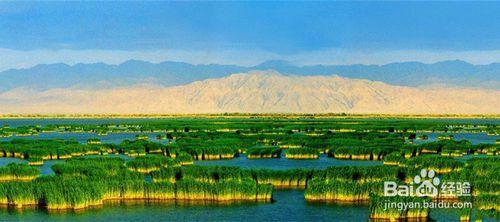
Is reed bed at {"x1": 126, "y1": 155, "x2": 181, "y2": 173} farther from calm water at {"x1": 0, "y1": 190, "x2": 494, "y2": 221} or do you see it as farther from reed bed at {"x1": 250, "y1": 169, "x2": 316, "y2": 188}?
calm water at {"x1": 0, "y1": 190, "x2": 494, "y2": 221}

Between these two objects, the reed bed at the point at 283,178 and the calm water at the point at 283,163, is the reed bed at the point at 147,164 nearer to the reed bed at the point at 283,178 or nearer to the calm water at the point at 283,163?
the calm water at the point at 283,163

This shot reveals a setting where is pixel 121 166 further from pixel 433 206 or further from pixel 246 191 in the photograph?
pixel 433 206

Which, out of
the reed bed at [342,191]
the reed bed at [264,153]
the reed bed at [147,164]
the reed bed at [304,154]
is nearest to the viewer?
the reed bed at [342,191]

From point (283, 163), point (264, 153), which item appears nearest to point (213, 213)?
Result: point (283, 163)

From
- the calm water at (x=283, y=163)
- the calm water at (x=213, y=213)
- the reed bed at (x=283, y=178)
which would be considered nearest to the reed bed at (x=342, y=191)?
the calm water at (x=213, y=213)

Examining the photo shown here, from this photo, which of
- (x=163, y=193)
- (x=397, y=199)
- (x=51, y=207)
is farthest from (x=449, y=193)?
(x=51, y=207)

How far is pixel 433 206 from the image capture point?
2781 cm

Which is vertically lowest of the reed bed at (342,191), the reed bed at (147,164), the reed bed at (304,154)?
the reed bed at (342,191)

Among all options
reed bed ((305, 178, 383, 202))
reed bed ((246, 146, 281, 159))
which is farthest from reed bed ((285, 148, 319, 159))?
reed bed ((305, 178, 383, 202))

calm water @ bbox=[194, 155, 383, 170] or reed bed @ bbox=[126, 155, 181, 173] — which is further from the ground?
reed bed @ bbox=[126, 155, 181, 173]

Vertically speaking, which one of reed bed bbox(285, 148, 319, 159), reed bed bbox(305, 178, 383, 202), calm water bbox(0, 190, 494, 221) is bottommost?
calm water bbox(0, 190, 494, 221)

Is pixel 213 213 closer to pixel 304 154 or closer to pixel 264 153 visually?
pixel 304 154

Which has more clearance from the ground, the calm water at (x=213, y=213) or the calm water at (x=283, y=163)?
the calm water at (x=283, y=163)

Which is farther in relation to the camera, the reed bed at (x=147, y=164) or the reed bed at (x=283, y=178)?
the reed bed at (x=147, y=164)
